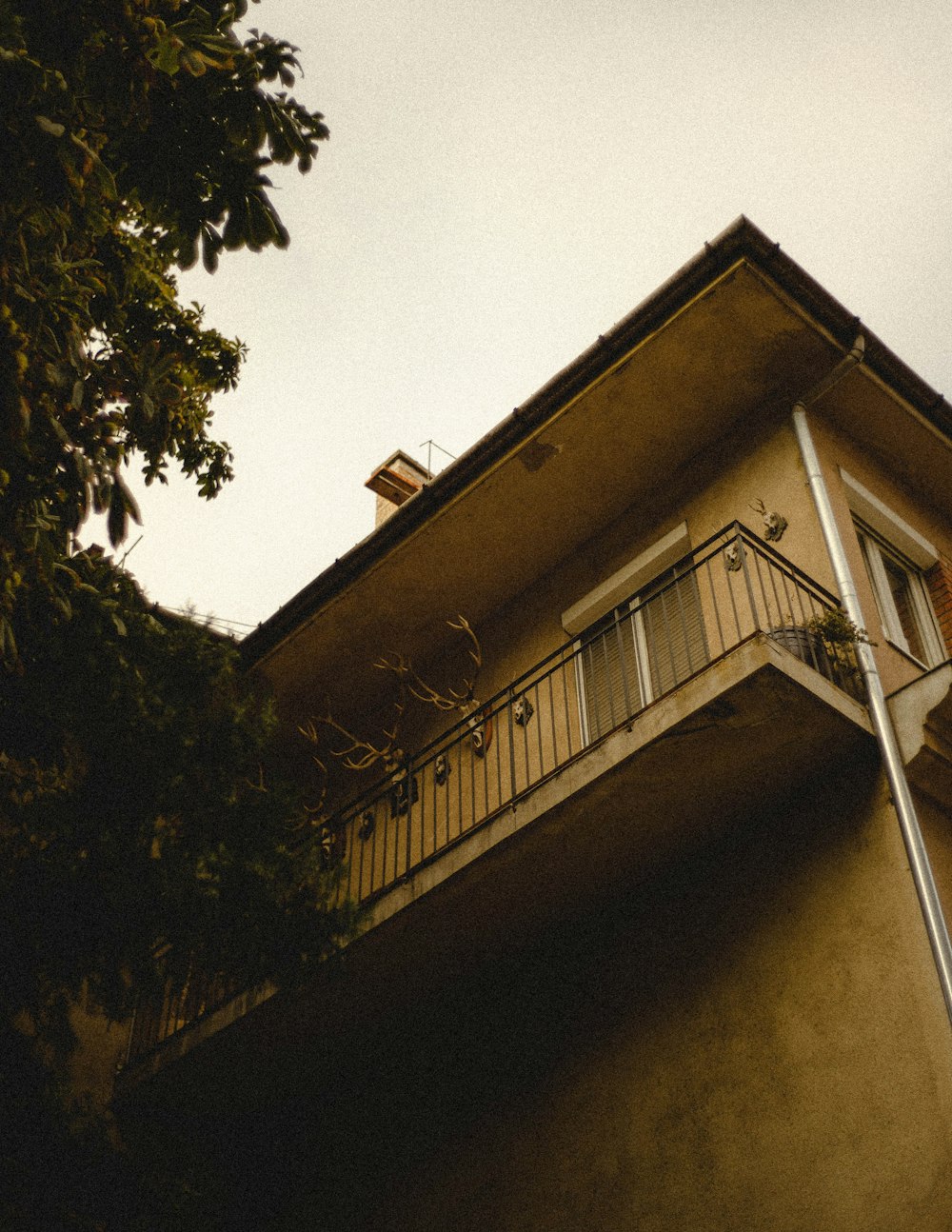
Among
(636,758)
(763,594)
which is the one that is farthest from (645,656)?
(636,758)

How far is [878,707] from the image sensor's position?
25.4ft

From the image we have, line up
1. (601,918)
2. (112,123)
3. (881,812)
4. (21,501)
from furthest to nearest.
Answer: (601,918)
(881,812)
(112,123)
(21,501)

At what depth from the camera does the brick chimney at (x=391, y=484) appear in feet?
51.2

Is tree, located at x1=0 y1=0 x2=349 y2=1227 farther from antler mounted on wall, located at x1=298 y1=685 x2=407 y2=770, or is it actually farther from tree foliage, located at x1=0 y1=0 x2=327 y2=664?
antler mounted on wall, located at x1=298 y1=685 x2=407 y2=770

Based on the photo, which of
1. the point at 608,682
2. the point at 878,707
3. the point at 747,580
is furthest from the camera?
the point at 608,682

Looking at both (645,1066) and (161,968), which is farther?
(645,1066)

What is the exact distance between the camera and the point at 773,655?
24.3 ft

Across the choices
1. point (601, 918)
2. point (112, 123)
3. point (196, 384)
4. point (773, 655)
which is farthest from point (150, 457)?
point (601, 918)

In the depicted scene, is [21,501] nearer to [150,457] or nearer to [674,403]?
[150,457]

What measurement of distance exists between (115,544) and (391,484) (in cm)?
1009

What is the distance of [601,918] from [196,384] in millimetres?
4488

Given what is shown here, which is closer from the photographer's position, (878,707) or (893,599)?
(878,707)

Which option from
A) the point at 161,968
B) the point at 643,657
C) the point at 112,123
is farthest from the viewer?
the point at 643,657

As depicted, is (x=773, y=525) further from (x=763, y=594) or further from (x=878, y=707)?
(x=878, y=707)
